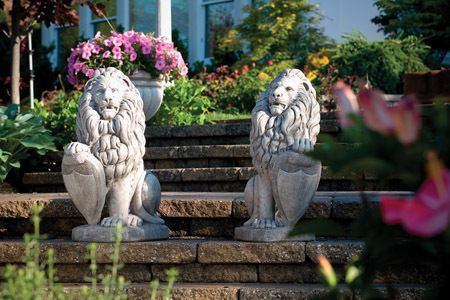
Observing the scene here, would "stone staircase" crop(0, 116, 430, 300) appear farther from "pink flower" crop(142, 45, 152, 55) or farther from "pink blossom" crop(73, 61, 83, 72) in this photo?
"pink flower" crop(142, 45, 152, 55)

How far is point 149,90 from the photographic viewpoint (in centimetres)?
849

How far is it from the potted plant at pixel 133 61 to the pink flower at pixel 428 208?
7.19 metres

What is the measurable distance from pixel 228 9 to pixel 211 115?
632cm

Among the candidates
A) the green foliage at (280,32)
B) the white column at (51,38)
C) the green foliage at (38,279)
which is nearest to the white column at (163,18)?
the green foliage at (280,32)

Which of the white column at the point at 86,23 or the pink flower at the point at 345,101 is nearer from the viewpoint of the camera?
the pink flower at the point at 345,101

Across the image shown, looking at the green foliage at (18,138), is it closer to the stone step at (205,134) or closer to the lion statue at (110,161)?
the stone step at (205,134)

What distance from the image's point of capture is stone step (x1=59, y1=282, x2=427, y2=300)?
4254 millimetres

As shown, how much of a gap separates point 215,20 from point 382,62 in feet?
16.3

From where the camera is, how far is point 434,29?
547 inches

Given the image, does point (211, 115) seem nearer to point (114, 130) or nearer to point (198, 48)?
point (114, 130)

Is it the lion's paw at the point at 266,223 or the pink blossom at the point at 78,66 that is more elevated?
the pink blossom at the point at 78,66

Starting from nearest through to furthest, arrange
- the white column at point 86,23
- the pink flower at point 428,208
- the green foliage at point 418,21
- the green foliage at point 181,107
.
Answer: the pink flower at point 428,208, the green foliage at point 181,107, the green foliage at point 418,21, the white column at point 86,23

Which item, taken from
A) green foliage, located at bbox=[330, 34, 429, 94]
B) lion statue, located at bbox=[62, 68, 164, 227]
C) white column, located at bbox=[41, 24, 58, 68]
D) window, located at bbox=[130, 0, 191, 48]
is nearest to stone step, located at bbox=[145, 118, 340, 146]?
lion statue, located at bbox=[62, 68, 164, 227]

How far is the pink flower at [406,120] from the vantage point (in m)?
1.35
